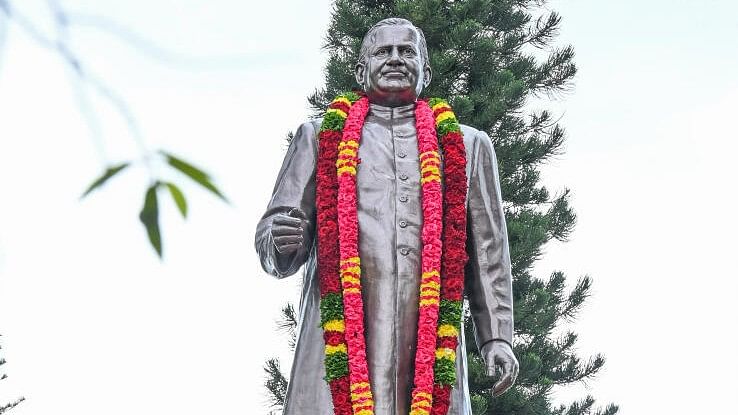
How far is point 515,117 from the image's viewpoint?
1675 centimetres

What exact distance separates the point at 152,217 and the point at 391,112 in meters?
4.21

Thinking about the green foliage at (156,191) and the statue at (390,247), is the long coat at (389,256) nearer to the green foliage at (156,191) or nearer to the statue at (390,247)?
the statue at (390,247)

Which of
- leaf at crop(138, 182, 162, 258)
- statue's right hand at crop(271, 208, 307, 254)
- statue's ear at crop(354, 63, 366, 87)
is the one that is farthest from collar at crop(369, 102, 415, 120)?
leaf at crop(138, 182, 162, 258)

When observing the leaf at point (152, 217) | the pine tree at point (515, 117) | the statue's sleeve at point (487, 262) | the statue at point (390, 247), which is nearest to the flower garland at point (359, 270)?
the statue at point (390, 247)

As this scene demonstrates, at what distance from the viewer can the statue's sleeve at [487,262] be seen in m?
5.94

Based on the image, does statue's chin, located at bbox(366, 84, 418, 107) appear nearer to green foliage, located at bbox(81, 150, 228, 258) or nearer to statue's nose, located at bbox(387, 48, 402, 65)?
statue's nose, located at bbox(387, 48, 402, 65)

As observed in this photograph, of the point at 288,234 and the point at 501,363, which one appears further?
the point at 501,363

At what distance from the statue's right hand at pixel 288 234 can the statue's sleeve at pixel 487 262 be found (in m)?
0.82

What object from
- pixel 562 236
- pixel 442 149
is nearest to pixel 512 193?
pixel 562 236

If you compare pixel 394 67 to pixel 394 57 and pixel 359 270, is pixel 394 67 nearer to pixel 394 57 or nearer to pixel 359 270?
pixel 394 57

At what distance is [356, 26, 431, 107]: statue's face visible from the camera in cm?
621

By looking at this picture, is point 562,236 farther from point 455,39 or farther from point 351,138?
point 351,138

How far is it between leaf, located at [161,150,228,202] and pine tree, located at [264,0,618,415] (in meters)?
13.3

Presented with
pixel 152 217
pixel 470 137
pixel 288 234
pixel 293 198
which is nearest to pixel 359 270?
pixel 288 234
